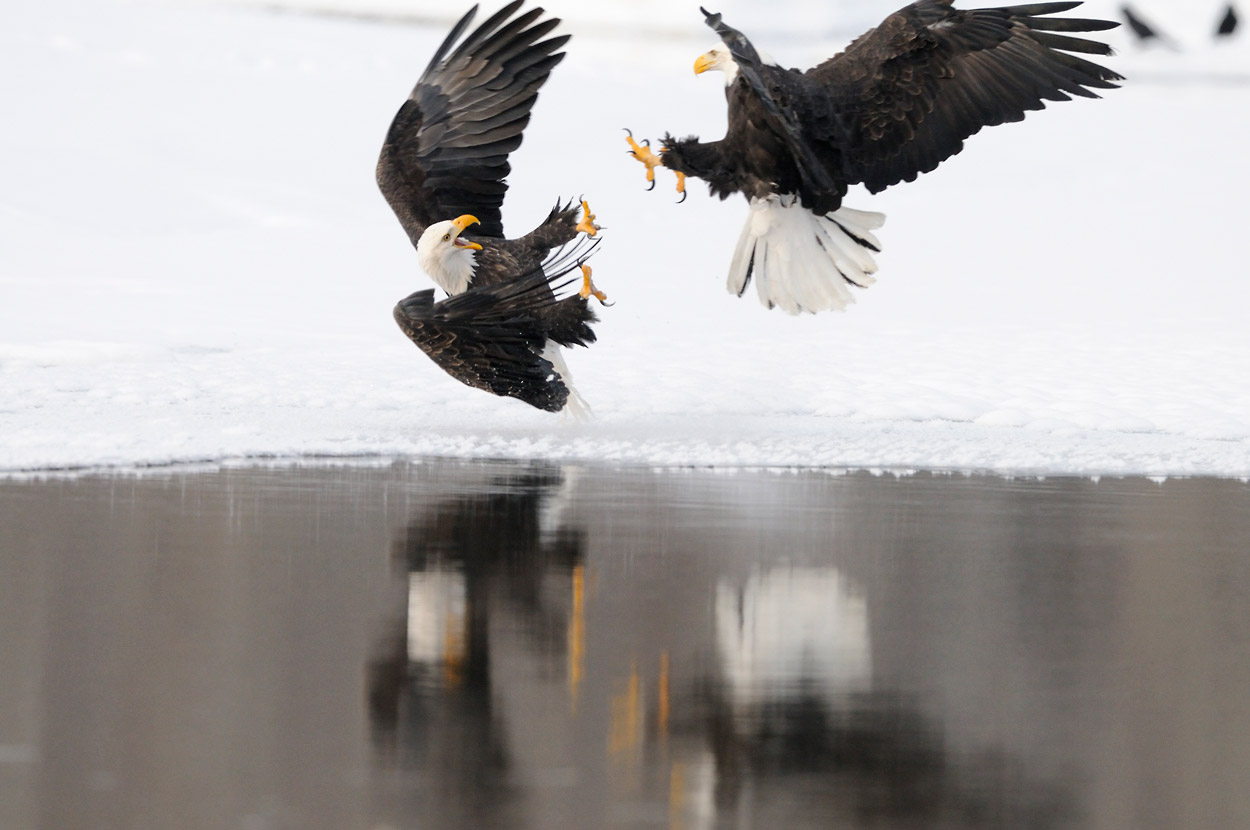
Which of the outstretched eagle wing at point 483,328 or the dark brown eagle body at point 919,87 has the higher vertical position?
the dark brown eagle body at point 919,87

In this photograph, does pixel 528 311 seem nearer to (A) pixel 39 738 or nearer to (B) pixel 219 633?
(B) pixel 219 633

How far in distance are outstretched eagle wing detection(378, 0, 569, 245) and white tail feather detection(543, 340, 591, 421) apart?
69 centimetres

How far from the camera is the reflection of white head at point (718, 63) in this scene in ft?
22.8

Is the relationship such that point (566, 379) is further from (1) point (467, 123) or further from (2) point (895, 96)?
(2) point (895, 96)

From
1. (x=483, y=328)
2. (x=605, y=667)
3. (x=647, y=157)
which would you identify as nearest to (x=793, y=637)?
(x=605, y=667)

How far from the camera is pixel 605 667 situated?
342 cm

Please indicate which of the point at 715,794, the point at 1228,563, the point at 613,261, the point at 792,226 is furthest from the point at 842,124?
the point at 613,261

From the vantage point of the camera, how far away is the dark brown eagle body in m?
6.84

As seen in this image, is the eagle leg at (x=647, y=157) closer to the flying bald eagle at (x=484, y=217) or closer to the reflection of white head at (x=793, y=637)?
the flying bald eagle at (x=484, y=217)

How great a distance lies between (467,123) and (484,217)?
1.73ft

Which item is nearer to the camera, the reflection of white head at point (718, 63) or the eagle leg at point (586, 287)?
the reflection of white head at point (718, 63)

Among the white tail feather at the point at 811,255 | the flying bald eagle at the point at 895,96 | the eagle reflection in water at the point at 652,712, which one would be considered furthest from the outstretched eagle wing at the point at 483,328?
the eagle reflection in water at the point at 652,712

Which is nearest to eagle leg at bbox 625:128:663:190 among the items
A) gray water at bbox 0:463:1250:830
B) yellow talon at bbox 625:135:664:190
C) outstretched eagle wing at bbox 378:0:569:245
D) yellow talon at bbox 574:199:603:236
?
yellow talon at bbox 625:135:664:190

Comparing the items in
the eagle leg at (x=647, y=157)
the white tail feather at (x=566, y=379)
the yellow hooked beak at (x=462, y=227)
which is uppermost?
the eagle leg at (x=647, y=157)
